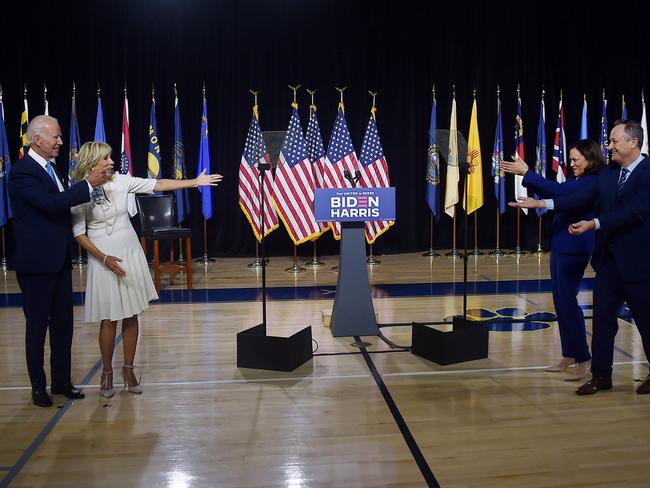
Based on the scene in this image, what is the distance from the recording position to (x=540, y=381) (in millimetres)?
4469

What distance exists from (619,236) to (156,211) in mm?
5566

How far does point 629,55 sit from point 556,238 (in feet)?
25.3

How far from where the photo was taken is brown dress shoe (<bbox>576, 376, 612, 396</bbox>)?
4.19 meters

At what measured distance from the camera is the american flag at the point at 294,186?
8.94 metres

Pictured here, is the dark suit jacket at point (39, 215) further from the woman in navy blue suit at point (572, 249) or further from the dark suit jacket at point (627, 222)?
the dark suit jacket at point (627, 222)

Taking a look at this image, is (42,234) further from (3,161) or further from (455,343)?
(3,161)

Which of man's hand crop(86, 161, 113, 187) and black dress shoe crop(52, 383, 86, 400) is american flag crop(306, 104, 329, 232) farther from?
man's hand crop(86, 161, 113, 187)

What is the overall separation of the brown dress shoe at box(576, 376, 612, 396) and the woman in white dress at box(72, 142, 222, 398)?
2579mm

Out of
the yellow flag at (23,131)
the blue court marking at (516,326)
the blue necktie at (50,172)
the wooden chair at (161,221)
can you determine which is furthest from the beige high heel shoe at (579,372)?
the yellow flag at (23,131)

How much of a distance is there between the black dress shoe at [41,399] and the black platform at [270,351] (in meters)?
1.24

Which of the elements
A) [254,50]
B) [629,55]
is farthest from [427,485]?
[629,55]

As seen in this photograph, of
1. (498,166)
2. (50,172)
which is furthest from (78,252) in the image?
(50,172)

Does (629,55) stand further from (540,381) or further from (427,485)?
(427,485)

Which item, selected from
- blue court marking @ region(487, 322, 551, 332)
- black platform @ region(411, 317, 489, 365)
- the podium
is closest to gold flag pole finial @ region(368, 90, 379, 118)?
blue court marking @ region(487, 322, 551, 332)
